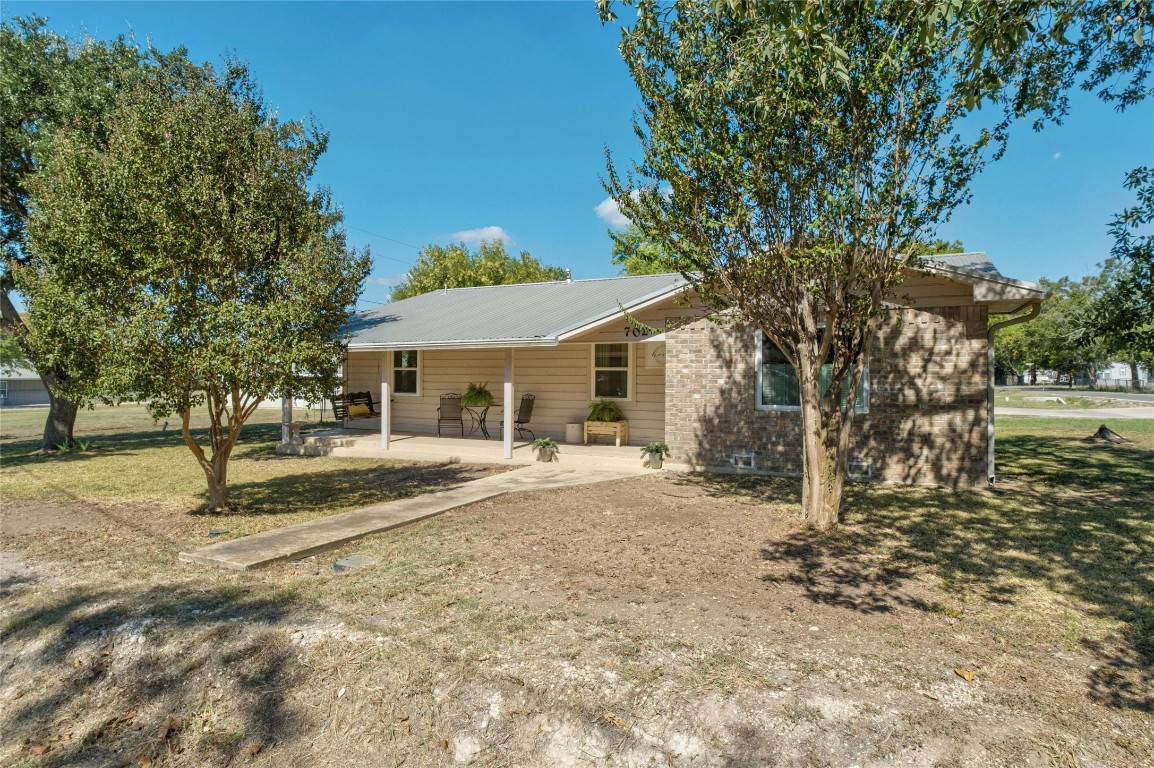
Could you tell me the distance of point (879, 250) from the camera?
6438 mm

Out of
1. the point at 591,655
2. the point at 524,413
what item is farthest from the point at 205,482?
the point at 591,655

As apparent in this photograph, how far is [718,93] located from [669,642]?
491 cm

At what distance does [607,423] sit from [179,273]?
8.09 meters

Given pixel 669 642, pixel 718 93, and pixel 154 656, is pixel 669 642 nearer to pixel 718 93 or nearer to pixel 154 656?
pixel 154 656

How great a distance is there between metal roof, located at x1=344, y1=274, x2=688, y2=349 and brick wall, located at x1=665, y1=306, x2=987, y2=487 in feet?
6.02

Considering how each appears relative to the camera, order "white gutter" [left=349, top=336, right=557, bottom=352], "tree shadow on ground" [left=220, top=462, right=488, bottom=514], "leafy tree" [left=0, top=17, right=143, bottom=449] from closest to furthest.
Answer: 1. "tree shadow on ground" [left=220, top=462, right=488, bottom=514]
2. "white gutter" [left=349, top=336, right=557, bottom=352]
3. "leafy tree" [left=0, top=17, right=143, bottom=449]

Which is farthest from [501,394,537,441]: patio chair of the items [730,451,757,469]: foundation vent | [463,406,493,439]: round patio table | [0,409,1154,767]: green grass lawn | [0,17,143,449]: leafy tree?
[0,17,143,449]: leafy tree

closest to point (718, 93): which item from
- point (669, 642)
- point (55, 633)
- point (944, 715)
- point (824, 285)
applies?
point (824, 285)

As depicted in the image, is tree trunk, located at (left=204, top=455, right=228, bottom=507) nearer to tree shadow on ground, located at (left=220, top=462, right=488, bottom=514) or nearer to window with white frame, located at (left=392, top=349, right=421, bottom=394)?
tree shadow on ground, located at (left=220, top=462, right=488, bottom=514)

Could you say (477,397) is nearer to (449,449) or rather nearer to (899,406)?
(449,449)

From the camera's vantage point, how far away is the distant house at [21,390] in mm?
48938

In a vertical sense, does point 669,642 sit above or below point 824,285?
below

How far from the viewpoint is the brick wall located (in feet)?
30.6

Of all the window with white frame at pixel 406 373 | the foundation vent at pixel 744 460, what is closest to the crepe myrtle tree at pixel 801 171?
the foundation vent at pixel 744 460
